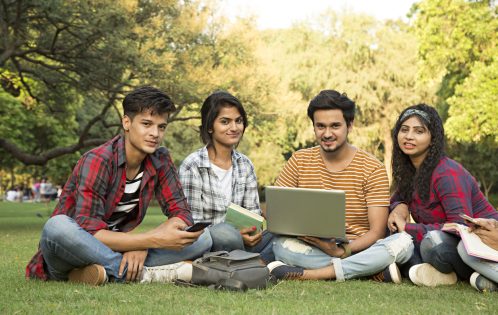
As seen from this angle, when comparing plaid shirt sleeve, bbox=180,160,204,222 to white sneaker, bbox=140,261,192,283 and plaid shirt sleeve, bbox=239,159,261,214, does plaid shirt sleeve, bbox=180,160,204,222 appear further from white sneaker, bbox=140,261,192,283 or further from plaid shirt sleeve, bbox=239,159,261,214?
white sneaker, bbox=140,261,192,283

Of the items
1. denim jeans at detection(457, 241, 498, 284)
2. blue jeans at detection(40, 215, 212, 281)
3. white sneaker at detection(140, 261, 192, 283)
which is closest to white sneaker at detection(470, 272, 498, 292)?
denim jeans at detection(457, 241, 498, 284)

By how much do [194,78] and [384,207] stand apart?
13.6 m

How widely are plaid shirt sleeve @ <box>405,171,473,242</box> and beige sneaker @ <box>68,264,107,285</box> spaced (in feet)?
7.47

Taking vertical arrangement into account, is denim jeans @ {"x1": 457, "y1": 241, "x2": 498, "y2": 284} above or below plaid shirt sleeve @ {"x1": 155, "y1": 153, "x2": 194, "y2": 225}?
below

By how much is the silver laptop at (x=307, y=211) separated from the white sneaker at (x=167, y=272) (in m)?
0.74

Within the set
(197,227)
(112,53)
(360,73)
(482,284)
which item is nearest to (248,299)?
(197,227)

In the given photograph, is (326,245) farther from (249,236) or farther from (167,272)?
(167,272)

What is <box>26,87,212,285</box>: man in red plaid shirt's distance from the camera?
4.55m

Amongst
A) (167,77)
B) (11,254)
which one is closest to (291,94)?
(167,77)

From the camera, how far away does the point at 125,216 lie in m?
4.97

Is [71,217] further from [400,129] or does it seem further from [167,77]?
[167,77]

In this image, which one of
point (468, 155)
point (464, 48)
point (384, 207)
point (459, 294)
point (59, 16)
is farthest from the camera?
point (468, 155)

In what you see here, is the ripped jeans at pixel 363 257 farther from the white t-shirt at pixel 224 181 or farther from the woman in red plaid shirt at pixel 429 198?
the white t-shirt at pixel 224 181

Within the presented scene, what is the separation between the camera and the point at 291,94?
29938mm
